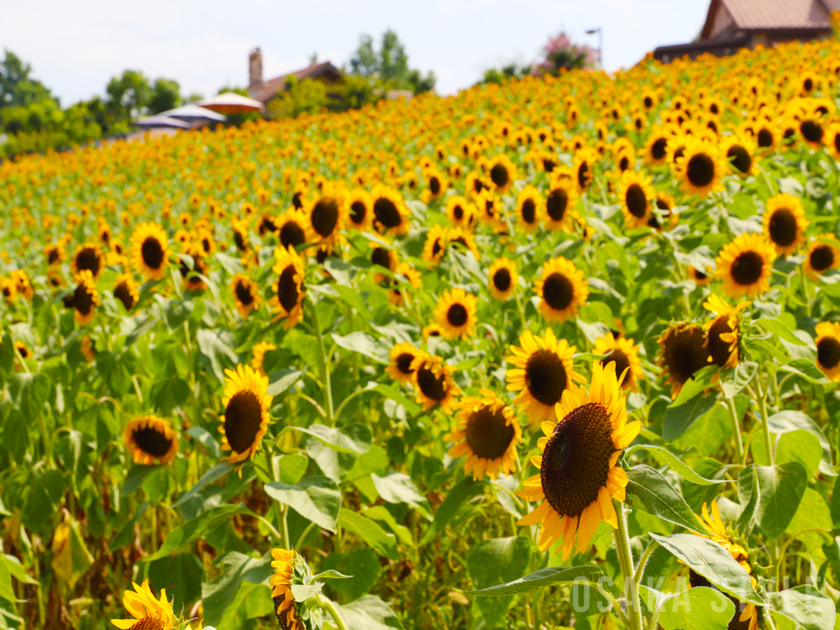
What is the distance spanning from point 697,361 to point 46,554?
10.0 feet

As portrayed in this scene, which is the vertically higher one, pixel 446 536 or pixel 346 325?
pixel 346 325

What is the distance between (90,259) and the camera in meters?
3.63

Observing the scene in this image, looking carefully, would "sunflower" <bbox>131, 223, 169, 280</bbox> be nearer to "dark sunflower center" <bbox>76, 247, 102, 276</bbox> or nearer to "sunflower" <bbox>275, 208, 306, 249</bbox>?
"dark sunflower center" <bbox>76, 247, 102, 276</bbox>

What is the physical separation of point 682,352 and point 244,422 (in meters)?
1.13

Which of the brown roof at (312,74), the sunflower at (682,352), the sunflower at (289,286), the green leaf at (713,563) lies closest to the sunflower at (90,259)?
the sunflower at (289,286)

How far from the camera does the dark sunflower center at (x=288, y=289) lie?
2408mm

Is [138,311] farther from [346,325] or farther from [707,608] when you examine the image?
[707,608]

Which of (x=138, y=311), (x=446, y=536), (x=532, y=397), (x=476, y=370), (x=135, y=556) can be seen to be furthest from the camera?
(x=138, y=311)

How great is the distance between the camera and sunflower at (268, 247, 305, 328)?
240cm

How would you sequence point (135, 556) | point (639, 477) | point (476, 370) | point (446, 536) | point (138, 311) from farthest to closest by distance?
point (138, 311) < point (135, 556) < point (476, 370) < point (446, 536) < point (639, 477)

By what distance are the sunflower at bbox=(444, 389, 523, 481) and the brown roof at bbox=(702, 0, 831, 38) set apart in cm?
4050

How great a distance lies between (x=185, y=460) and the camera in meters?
2.86

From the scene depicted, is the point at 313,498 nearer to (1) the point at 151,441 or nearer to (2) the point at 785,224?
(1) the point at 151,441

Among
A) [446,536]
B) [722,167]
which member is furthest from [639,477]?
[722,167]
